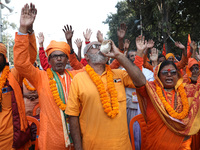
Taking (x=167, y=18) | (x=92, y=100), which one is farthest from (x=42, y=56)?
(x=167, y=18)

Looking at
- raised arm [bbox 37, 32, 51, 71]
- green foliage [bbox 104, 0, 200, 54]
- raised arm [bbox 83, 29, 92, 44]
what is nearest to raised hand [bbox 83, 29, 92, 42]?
raised arm [bbox 83, 29, 92, 44]

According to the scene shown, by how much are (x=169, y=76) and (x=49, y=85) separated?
5.79ft

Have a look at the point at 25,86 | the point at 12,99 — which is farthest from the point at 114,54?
the point at 25,86

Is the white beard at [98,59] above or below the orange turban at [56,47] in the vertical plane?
below

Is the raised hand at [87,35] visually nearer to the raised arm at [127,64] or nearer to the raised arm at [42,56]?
the raised arm at [42,56]

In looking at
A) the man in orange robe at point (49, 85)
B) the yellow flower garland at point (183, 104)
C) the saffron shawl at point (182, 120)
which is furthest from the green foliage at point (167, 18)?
the man in orange robe at point (49, 85)

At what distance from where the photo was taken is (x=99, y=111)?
2.19 meters

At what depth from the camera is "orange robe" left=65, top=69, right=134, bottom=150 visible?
215 centimetres

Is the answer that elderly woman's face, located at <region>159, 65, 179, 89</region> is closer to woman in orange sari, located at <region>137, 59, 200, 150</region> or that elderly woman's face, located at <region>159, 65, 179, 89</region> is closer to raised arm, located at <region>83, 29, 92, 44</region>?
woman in orange sari, located at <region>137, 59, 200, 150</region>

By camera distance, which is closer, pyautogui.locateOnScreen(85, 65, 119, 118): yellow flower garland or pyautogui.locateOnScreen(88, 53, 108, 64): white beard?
pyautogui.locateOnScreen(85, 65, 119, 118): yellow flower garland

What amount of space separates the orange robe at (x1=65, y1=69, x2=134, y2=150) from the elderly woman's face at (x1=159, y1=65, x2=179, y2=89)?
3.17 feet

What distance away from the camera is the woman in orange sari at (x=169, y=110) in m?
2.70

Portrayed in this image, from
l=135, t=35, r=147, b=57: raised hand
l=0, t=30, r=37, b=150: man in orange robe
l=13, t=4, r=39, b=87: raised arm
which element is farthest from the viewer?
l=0, t=30, r=37, b=150: man in orange robe

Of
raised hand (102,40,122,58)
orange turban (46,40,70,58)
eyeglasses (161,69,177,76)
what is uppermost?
orange turban (46,40,70,58)
